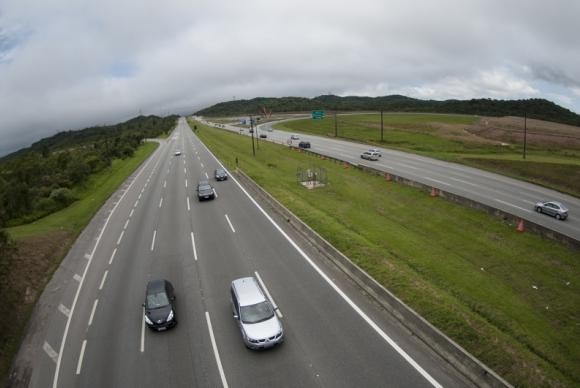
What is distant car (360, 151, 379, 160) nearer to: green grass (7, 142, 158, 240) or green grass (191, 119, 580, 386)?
green grass (191, 119, 580, 386)

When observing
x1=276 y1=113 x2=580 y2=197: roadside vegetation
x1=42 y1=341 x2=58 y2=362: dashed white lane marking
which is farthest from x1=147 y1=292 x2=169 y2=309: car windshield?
x1=276 y1=113 x2=580 y2=197: roadside vegetation

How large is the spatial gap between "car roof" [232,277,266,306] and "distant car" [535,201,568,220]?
29953 millimetres

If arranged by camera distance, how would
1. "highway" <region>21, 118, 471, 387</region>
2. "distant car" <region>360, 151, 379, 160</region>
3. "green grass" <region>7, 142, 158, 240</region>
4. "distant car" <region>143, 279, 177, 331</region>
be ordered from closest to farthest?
1. "highway" <region>21, 118, 471, 387</region>
2. "distant car" <region>143, 279, 177, 331</region>
3. "green grass" <region>7, 142, 158, 240</region>
4. "distant car" <region>360, 151, 379, 160</region>

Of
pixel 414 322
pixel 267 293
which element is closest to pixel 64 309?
pixel 267 293

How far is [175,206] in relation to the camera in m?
36.2

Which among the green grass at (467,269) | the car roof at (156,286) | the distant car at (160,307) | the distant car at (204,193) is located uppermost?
the distant car at (204,193)

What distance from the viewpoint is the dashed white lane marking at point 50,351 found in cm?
1565

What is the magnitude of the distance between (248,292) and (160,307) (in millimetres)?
3994

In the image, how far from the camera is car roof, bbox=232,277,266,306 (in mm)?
15742

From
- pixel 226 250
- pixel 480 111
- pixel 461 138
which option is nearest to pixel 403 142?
pixel 461 138

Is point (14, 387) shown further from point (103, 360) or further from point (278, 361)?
point (278, 361)

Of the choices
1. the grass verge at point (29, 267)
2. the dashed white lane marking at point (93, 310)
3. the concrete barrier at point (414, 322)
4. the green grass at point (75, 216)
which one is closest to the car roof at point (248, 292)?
the concrete barrier at point (414, 322)

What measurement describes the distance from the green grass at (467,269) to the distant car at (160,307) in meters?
9.81

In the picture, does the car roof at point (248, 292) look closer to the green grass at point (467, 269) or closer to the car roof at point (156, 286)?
the car roof at point (156, 286)
